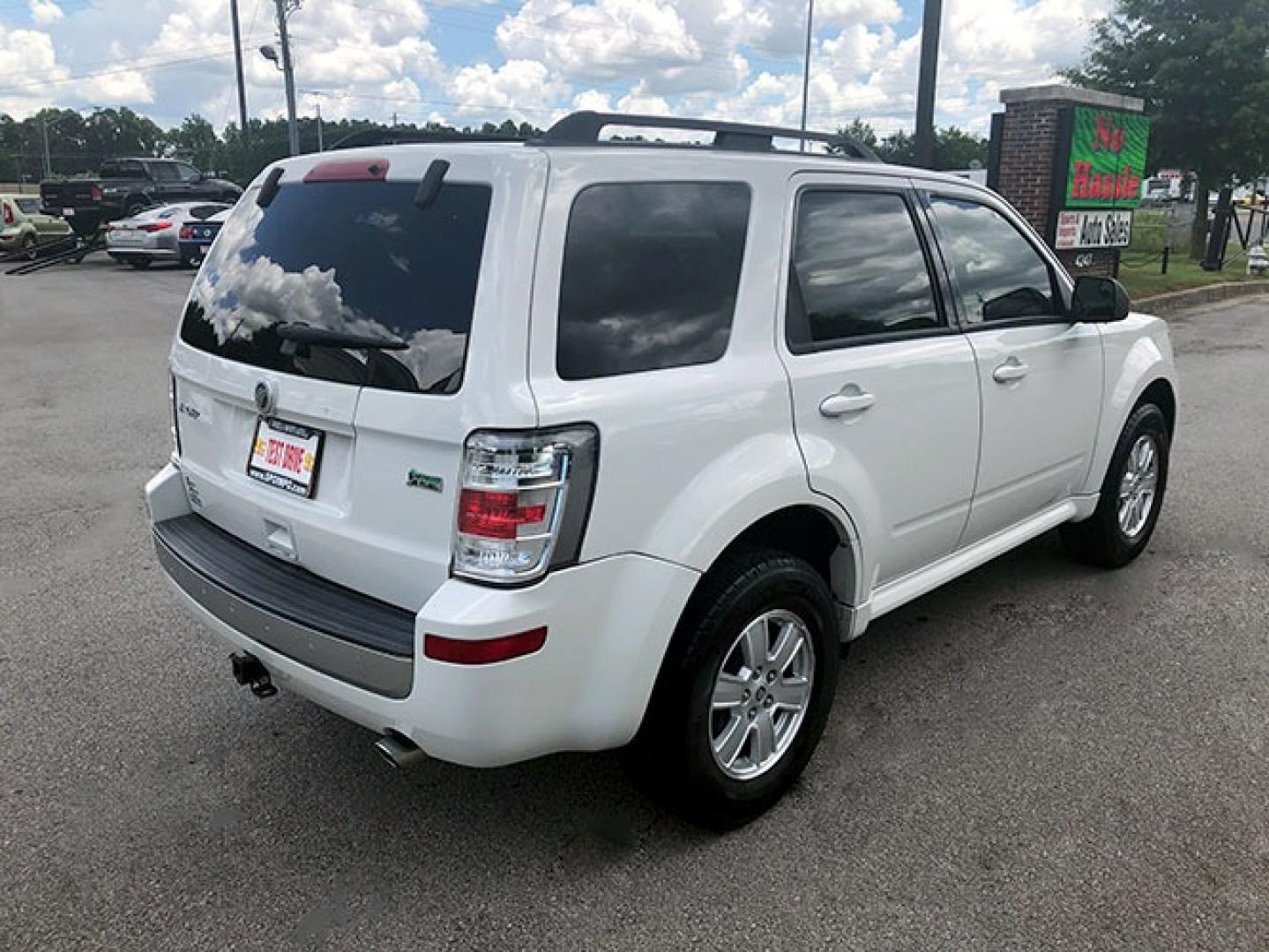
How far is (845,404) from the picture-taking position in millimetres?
3021

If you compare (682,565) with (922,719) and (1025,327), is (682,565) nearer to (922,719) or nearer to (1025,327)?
(922,719)

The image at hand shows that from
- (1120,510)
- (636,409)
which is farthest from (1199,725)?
(636,409)

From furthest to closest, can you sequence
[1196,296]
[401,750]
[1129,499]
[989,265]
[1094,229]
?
[1196,296] < [1094,229] < [1129,499] < [989,265] < [401,750]

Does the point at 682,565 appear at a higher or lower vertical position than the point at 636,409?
lower

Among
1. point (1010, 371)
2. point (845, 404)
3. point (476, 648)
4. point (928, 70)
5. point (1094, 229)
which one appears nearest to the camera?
point (476, 648)

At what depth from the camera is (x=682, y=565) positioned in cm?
256

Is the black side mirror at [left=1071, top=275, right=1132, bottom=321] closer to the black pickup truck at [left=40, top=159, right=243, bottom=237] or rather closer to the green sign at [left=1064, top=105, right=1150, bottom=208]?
the green sign at [left=1064, top=105, right=1150, bottom=208]

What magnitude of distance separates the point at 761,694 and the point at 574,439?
1.05 meters

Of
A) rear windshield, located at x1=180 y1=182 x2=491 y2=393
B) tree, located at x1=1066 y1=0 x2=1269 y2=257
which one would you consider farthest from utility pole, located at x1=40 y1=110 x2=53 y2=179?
rear windshield, located at x1=180 y1=182 x2=491 y2=393

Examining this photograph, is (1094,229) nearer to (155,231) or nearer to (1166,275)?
(1166,275)

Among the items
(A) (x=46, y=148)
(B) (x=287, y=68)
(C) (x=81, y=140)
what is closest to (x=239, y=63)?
(B) (x=287, y=68)

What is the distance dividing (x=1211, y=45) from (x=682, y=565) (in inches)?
893

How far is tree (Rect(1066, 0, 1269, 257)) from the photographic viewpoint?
20.6 m

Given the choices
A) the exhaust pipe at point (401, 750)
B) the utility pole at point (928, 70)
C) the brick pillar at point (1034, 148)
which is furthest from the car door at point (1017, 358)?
the brick pillar at point (1034, 148)
